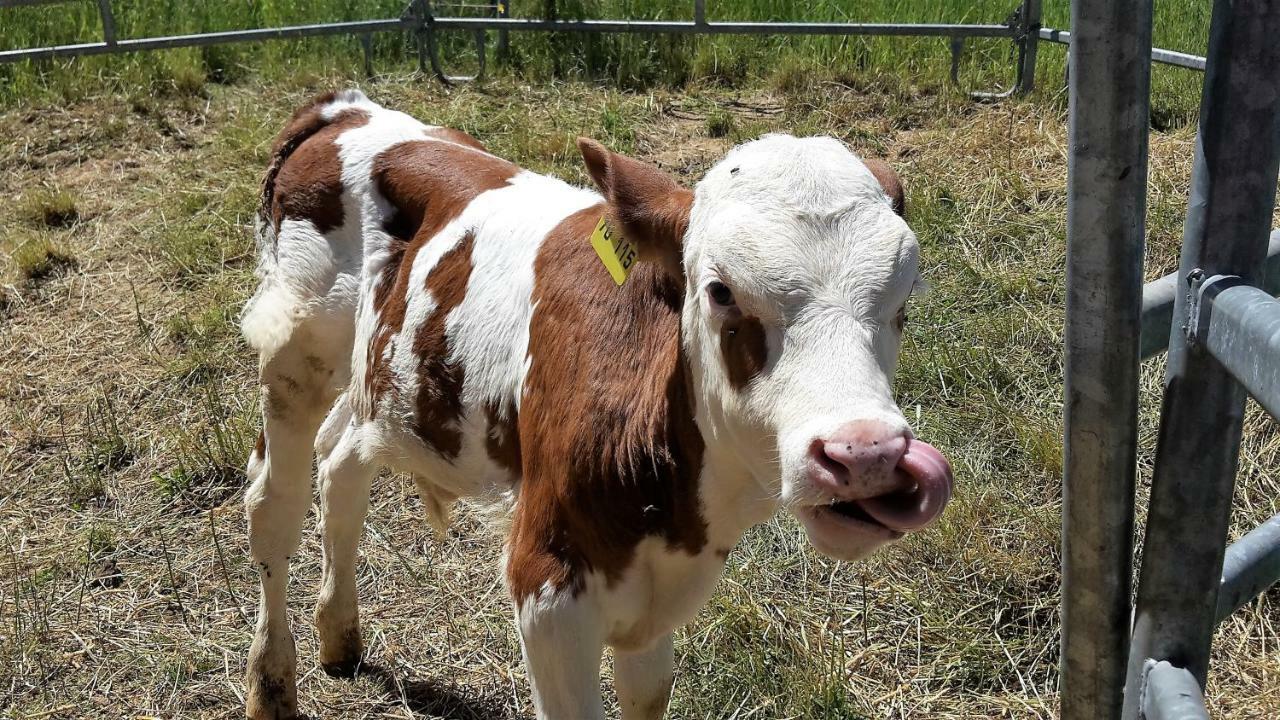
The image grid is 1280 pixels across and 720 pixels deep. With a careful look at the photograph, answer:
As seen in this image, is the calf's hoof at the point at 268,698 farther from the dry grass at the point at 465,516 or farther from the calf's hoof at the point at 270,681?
the dry grass at the point at 465,516

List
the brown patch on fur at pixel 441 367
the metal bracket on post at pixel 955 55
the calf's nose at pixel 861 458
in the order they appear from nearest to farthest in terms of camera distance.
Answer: the calf's nose at pixel 861 458 → the brown patch on fur at pixel 441 367 → the metal bracket on post at pixel 955 55

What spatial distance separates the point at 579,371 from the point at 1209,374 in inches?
61.1

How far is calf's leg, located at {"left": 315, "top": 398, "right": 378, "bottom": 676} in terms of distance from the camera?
3783mm


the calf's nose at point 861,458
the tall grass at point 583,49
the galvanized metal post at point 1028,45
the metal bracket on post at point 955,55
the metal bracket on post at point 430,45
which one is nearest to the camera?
the calf's nose at point 861,458

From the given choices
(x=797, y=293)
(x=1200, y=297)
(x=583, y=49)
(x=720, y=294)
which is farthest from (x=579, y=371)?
(x=583, y=49)

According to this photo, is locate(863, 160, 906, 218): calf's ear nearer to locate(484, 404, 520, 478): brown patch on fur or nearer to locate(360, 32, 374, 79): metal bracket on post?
locate(484, 404, 520, 478): brown patch on fur

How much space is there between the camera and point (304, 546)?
15.3 ft

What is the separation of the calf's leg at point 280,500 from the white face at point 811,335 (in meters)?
1.84

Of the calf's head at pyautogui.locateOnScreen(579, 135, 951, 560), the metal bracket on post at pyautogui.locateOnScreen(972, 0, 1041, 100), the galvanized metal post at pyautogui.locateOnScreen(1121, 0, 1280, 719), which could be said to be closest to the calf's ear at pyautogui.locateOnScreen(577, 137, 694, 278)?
the calf's head at pyautogui.locateOnScreen(579, 135, 951, 560)

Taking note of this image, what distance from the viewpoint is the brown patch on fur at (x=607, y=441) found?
8.46ft

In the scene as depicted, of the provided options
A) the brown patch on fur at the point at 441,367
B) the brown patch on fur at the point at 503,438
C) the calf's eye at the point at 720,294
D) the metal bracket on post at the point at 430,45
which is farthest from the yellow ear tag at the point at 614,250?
the metal bracket on post at the point at 430,45

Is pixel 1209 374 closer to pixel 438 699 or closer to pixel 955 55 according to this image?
pixel 438 699

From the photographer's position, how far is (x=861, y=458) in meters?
1.84

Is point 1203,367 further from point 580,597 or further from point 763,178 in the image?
point 580,597
